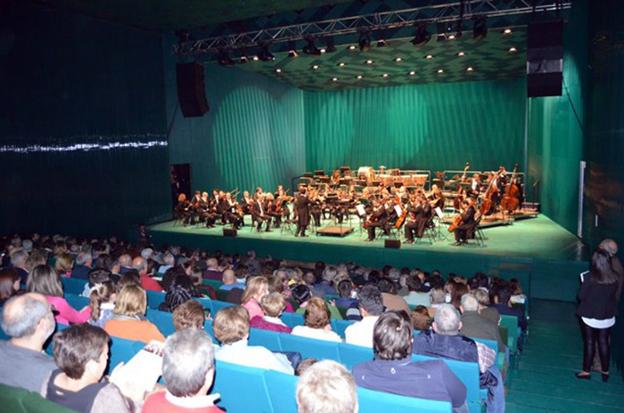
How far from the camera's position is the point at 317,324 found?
3.64 meters

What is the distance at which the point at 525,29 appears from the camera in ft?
38.8

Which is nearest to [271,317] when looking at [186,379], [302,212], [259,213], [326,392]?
[186,379]

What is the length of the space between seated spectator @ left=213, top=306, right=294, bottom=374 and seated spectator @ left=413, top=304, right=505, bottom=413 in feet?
3.02

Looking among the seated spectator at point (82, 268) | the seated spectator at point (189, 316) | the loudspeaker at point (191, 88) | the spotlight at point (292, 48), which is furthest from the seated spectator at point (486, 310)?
the loudspeaker at point (191, 88)

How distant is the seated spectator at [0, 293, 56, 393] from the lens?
261 cm

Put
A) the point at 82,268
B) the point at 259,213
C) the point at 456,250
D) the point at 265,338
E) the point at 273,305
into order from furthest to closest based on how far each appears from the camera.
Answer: the point at 259,213
the point at 456,250
the point at 82,268
the point at 273,305
the point at 265,338

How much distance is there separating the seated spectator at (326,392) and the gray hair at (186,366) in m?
0.47

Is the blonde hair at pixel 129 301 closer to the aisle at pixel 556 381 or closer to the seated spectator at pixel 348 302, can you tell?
the seated spectator at pixel 348 302

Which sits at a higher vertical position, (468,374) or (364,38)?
(364,38)

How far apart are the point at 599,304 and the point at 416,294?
197cm

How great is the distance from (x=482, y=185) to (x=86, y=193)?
1127 centimetres

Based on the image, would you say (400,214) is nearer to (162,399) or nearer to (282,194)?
(282,194)

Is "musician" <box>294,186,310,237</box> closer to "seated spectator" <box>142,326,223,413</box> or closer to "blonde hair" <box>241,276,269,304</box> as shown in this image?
"blonde hair" <box>241,276,269,304</box>

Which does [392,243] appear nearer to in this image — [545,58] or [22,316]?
[545,58]
